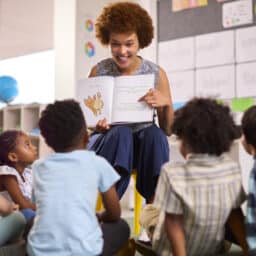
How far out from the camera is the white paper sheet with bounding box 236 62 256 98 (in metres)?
2.72

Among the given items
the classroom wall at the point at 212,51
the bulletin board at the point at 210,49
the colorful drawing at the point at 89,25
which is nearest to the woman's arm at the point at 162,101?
the bulletin board at the point at 210,49

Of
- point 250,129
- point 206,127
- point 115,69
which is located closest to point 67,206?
point 206,127

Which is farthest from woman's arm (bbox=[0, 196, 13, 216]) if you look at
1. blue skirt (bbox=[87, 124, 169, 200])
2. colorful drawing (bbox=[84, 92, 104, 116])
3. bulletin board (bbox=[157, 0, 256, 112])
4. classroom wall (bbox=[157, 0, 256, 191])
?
classroom wall (bbox=[157, 0, 256, 191])

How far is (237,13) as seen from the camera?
109 inches

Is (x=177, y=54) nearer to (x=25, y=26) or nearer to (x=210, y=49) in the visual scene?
(x=210, y=49)

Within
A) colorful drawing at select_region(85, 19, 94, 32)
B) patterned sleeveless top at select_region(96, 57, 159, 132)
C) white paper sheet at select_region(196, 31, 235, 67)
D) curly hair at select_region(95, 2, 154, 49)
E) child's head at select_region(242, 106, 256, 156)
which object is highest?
colorful drawing at select_region(85, 19, 94, 32)

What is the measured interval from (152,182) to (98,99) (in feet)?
1.27

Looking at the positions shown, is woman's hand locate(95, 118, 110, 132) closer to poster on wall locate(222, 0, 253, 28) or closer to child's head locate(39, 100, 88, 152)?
child's head locate(39, 100, 88, 152)

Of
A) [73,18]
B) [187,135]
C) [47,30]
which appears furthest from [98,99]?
[47,30]

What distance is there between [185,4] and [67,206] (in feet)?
7.72

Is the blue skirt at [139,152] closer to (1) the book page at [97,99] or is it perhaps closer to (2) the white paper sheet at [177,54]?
(1) the book page at [97,99]

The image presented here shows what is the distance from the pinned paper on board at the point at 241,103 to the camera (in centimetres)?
272

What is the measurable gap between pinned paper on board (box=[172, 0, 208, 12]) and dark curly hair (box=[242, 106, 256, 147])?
1998 millimetres

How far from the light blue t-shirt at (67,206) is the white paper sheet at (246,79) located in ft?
6.17
